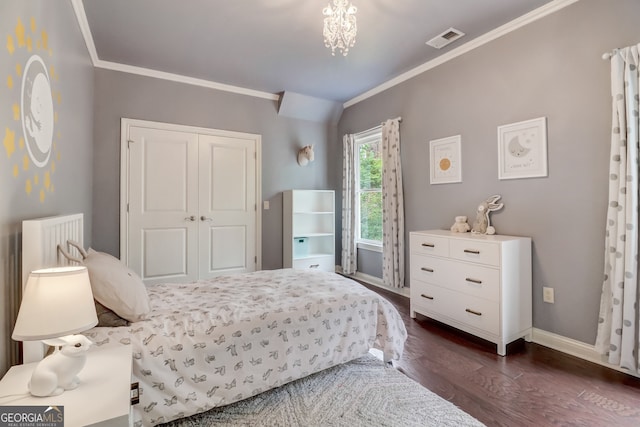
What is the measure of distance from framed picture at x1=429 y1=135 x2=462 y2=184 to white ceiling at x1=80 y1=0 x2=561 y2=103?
0.90 meters

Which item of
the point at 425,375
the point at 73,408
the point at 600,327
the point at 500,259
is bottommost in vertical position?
the point at 425,375

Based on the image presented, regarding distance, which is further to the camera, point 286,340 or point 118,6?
point 118,6

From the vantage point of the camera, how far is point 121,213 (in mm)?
3377

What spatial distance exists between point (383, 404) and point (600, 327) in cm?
161

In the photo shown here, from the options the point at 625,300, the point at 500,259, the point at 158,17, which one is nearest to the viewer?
the point at 625,300

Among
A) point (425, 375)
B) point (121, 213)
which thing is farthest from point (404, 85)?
point (121, 213)

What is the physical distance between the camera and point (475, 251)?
2449mm

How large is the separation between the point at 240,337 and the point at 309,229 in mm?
3025

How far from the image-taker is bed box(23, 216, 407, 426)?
1.42 metres

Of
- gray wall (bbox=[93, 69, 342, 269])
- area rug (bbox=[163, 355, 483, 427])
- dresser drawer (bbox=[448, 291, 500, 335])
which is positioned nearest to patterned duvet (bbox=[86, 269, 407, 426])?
area rug (bbox=[163, 355, 483, 427])

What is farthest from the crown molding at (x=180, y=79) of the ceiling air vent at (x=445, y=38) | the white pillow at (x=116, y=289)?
the white pillow at (x=116, y=289)

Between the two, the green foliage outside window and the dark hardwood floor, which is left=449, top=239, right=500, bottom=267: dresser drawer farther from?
the green foliage outside window

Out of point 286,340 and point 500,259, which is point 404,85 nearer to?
point 500,259

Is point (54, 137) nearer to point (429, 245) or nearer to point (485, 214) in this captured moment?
point (429, 245)
